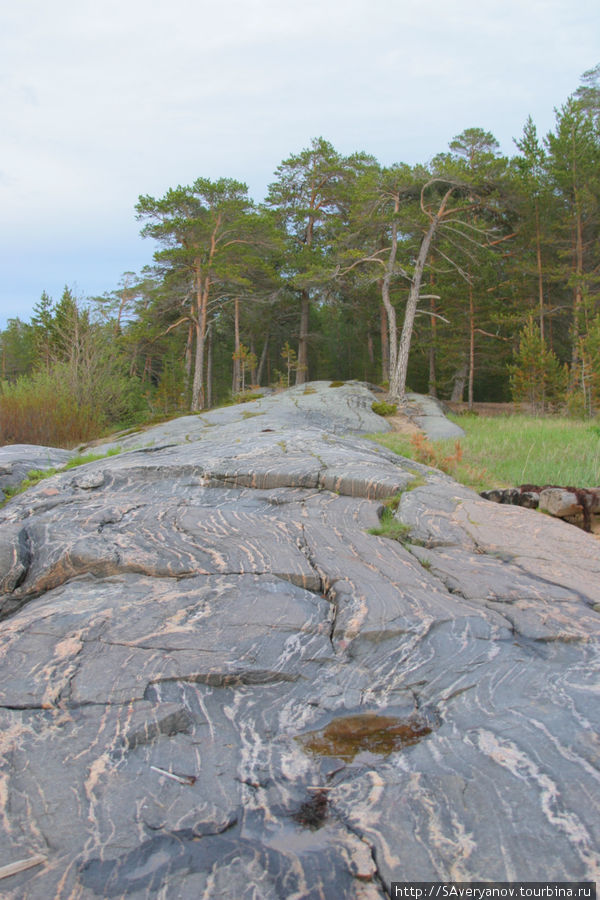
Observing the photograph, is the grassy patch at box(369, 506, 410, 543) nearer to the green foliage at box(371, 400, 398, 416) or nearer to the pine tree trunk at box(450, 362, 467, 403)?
the green foliage at box(371, 400, 398, 416)

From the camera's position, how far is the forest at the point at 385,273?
2014 cm

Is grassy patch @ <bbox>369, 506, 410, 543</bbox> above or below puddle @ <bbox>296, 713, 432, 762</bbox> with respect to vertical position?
above

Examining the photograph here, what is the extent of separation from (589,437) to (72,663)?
13653 millimetres

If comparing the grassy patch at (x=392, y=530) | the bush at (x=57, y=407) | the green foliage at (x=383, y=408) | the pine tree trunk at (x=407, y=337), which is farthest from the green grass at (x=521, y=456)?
the bush at (x=57, y=407)

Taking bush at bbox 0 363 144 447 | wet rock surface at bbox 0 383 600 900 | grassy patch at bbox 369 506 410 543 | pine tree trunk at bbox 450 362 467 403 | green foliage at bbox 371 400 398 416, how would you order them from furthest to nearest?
pine tree trunk at bbox 450 362 467 403
green foliage at bbox 371 400 398 416
bush at bbox 0 363 144 447
grassy patch at bbox 369 506 410 543
wet rock surface at bbox 0 383 600 900

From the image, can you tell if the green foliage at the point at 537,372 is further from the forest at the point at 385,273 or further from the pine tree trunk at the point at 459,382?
the pine tree trunk at the point at 459,382

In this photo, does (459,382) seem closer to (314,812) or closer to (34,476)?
(34,476)

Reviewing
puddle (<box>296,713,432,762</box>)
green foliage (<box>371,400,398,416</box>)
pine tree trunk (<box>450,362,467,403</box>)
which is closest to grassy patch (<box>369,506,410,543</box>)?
puddle (<box>296,713,432,762</box>)

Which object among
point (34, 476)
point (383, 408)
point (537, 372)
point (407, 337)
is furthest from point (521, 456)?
point (537, 372)

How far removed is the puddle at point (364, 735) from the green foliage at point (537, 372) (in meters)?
22.0

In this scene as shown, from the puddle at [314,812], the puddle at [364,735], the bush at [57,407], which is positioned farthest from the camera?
the bush at [57,407]

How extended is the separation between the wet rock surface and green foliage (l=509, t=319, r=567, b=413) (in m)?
18.8

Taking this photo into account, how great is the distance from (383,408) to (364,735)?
1789 centimetres

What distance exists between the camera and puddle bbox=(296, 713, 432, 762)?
251 cm
